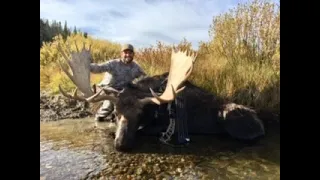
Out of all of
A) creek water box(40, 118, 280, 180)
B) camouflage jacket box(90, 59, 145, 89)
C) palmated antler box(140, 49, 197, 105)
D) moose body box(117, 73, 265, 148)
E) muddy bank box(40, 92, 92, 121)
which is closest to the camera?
creek water box(40, 118, 280, 180)

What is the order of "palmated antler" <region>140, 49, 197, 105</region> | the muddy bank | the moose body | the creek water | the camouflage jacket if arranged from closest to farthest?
the creek water
"palmated antler" <region>140, 49, 197, 105</region>
the moose body
the camouflage jacket
the muddy bank

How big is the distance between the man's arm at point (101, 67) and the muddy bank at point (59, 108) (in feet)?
1.29

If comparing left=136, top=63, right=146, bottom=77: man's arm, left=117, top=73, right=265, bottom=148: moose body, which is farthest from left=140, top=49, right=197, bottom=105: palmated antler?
left=136, top=63, right=146, bottom=77: man's arm

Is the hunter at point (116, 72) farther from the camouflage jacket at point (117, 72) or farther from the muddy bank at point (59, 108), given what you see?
the muddy bank at point (59, 108)

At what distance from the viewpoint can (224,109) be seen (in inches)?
119

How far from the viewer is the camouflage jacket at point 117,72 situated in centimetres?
305

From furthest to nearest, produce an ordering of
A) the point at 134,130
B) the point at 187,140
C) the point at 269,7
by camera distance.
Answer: the point at 269,7 → the point at 187,140 → the point at 134,130

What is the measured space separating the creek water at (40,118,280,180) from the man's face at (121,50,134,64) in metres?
0.55

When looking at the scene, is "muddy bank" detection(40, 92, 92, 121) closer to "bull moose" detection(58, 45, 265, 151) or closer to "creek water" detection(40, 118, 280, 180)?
"creek water" detection(40, 118, 280, 180)

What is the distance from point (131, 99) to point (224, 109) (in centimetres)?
78

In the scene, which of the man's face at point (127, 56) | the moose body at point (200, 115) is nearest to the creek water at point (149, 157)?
the moose body at point (200, 115)

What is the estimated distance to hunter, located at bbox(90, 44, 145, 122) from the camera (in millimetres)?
3055
